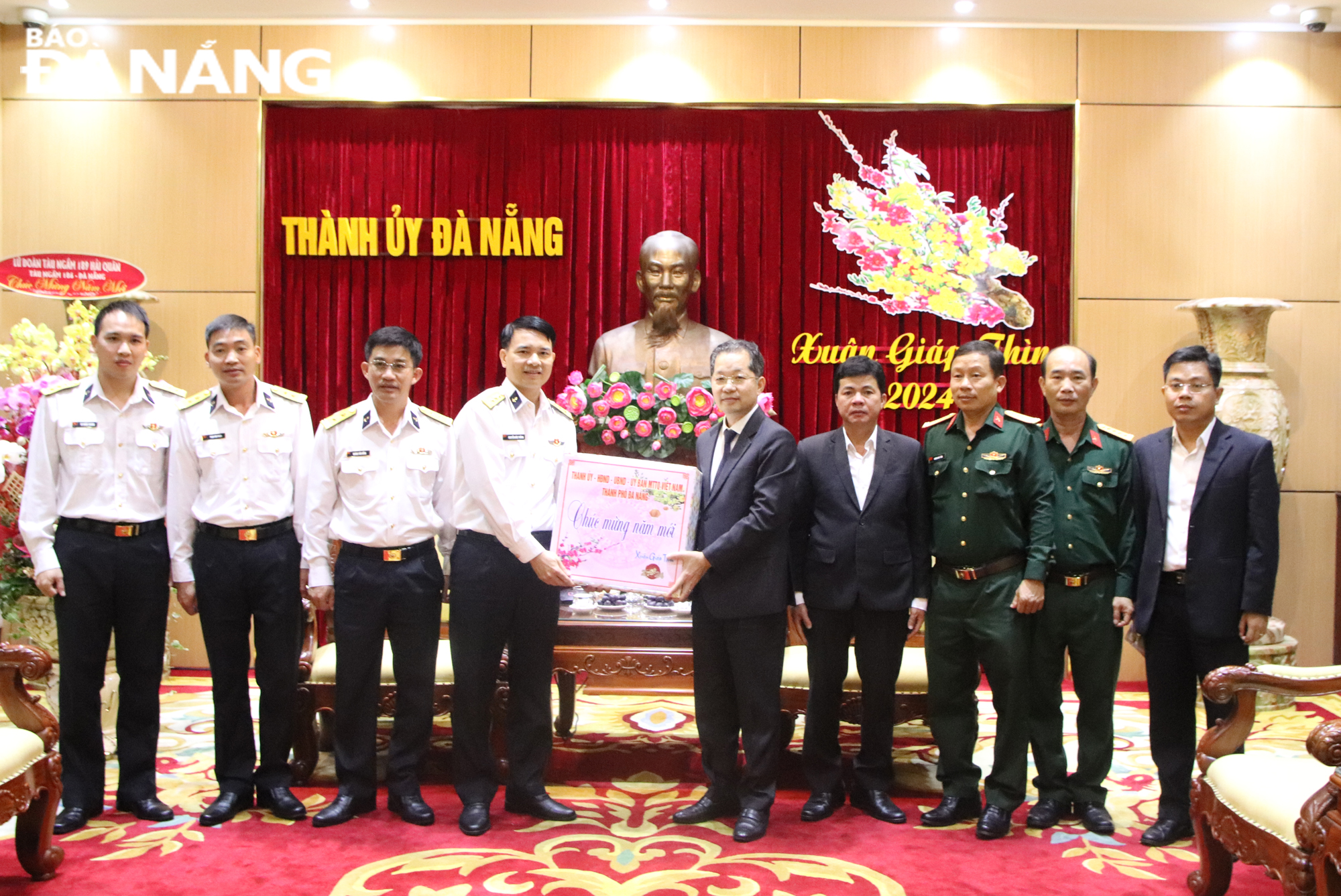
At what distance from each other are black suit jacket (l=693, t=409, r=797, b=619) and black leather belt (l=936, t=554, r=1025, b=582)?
513mm

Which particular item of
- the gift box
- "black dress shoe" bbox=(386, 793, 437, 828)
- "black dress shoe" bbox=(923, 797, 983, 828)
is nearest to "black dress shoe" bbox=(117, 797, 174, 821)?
"black dress shoe" bbox=(386, 793, 437, 828)

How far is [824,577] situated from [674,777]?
38.6 inches

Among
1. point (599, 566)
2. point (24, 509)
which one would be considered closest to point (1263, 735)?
point (599, 566)

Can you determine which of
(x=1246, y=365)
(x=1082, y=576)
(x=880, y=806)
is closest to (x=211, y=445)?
(x=880, y=806)

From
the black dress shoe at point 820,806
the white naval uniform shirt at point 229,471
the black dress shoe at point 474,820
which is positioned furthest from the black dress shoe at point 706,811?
the white naval uniform shirt at point 229,471

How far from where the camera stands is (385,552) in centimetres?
302

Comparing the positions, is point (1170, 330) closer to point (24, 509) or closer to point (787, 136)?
point (787, 136)

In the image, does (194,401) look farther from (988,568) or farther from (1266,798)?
(1266,798)

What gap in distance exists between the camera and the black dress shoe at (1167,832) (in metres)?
2.91

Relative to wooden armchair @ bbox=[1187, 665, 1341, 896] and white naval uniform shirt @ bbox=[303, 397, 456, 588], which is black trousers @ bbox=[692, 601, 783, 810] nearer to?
white naval uniform shirt @ bbox=[303, 397, 456, 588]

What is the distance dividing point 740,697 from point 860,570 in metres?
0.51

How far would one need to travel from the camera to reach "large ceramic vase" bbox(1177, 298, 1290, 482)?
4.82m

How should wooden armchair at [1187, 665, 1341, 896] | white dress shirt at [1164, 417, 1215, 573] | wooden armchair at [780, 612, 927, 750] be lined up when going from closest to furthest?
1. wooden armchair at [1187, 665, 1341, 896]
2. white dress shirt at [1164, 417, 1215, 573]
3. wooden armchair at [780, 612, 927, 750]

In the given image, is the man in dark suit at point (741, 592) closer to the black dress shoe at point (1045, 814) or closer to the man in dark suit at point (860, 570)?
the man in dark suit at point (860, 570)
